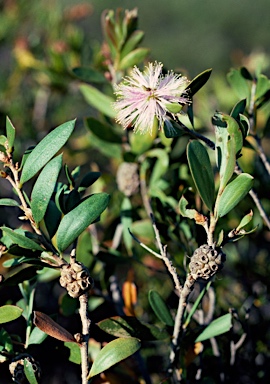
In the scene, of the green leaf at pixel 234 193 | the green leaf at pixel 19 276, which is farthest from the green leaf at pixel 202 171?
the green leaf at pixel 19 276

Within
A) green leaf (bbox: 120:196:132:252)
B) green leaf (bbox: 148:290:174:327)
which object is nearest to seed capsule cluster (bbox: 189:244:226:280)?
green leaf (bbox: 148:290:174:327)

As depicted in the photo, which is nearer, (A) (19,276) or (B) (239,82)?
(A) (19,276)

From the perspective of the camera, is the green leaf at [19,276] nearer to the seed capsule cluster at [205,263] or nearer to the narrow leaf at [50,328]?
the narrow leaf at [50,328]

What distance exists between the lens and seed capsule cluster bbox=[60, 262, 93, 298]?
0.51m

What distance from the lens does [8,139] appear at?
54cm

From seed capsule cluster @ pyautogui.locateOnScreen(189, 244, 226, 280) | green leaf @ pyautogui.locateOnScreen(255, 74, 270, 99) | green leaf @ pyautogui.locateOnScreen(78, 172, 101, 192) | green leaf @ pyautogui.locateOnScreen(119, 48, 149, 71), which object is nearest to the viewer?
seed capsule cluster @ pyautogui.locateOnScreen(189, 244, 226, 280)

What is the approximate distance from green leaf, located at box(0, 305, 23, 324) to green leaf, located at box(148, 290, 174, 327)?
16 centimetres

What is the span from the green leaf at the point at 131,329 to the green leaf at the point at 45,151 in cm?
19

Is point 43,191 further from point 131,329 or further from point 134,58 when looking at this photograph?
point 134,58

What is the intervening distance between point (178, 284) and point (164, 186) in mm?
309

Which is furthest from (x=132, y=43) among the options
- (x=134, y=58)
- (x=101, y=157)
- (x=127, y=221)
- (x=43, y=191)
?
(x=101, y=157)

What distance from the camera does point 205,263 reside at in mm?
498

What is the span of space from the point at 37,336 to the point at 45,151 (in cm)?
22

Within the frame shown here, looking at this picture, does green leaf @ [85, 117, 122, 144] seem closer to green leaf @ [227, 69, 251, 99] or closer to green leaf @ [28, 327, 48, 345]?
green leaf @ [227, 69, 251, 99]
